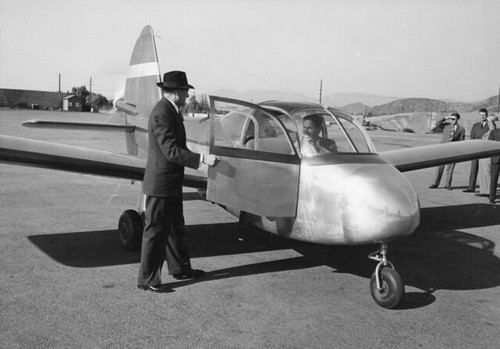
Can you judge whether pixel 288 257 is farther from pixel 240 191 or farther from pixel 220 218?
pixel 220 218

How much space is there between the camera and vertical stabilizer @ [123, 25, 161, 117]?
30.1ft

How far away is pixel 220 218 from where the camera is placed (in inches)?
341

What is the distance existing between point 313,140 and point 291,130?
29cm

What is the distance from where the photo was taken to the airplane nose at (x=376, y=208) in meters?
4.61

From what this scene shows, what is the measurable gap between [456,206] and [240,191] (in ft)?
23.6

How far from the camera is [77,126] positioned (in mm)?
8703

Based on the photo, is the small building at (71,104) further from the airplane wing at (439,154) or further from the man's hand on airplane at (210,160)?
the man's hand on airplane at (210,160)

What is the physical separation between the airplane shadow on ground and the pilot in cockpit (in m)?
1.59

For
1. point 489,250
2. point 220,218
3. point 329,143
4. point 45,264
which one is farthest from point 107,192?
point 489,250

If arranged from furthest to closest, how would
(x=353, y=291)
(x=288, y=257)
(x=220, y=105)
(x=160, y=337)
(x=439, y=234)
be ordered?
(x=439, y=234), (x=288, y=257), (x=220, y=105), (x=353, y=291), (x=160, y=337)

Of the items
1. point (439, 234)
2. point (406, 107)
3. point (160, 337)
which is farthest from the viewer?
point (406, 107)

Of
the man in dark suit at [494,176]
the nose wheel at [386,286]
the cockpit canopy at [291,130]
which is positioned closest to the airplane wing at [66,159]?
the cockpit canopy at [291,130]

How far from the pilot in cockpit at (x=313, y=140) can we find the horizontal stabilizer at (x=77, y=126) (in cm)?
480

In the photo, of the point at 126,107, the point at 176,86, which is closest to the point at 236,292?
the point at 176,86
